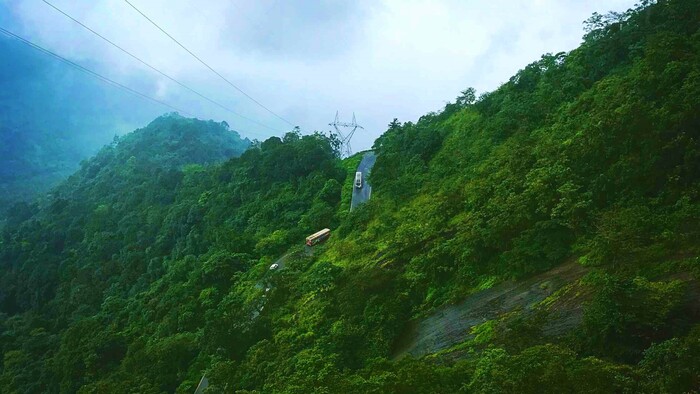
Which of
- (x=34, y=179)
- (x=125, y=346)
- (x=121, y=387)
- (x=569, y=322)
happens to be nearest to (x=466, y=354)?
(x=569, y=322)

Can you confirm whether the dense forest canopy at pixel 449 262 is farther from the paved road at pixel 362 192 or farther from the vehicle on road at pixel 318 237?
the vehicle on road at pixel 318 237

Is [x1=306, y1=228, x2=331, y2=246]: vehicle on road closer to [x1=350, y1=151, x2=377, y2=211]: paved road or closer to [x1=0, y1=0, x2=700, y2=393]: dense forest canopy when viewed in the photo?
[x1=0, y1=0, x2=700, y2=393]: dense forest canopy

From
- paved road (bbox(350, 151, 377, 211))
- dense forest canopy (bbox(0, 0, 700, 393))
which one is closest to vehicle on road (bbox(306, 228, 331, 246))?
dense forest canopy (bbox(0, 0, 700, 393))

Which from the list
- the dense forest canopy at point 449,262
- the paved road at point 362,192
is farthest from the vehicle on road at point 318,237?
A: the paved road at point 362,192

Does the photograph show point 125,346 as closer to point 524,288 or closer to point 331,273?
point 331,273

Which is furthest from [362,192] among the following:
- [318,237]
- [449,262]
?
[449,262]

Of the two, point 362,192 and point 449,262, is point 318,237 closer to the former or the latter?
point 362,192

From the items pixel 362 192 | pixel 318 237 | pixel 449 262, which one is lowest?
pixel 449 262
